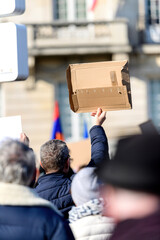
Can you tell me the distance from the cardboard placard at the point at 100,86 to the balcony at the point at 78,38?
11.5 meters

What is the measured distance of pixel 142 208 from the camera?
1.78 m

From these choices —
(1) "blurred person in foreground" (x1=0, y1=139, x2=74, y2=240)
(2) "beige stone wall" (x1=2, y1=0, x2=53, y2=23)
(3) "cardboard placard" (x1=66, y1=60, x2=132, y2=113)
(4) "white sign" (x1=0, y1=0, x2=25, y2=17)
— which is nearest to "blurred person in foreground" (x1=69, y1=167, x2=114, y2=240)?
(1) "blurred person in foreground" (x1=0, y1=139, x2=74, y2=240)

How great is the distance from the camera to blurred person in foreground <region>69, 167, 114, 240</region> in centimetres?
262

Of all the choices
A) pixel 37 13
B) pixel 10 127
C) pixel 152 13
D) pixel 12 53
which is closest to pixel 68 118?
pixel 37 13

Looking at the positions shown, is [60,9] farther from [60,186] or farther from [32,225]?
[32,225]

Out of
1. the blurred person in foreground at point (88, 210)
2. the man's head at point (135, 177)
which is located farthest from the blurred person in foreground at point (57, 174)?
the man's head at point (135, 177)

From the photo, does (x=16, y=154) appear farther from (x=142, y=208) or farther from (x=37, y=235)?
(x=142, y=208)

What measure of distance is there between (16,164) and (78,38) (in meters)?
13.4

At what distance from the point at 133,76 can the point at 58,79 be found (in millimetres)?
2006

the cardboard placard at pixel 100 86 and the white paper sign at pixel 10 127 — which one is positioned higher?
the cardboard placard at pixel 100 86

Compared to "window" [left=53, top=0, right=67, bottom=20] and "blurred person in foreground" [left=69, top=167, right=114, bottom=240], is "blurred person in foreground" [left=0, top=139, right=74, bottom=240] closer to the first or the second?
"blurred person in foreground" [left=69, top=167, right=114, bottom=240]

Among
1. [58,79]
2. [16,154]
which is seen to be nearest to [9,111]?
[58,79]

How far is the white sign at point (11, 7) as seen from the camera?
386 centimetres

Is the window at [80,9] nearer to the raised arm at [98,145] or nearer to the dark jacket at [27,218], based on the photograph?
the raised arm at [98,145]
